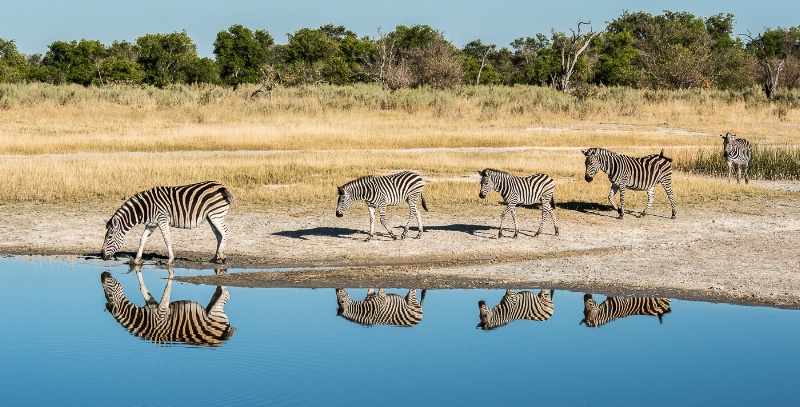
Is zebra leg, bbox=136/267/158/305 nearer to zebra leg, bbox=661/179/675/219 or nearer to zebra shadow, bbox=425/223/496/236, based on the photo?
zebra shadow, bbox=425/223/496/236

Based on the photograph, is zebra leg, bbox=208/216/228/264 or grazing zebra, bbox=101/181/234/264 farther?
zebra leg, bbox=208/216/228/264

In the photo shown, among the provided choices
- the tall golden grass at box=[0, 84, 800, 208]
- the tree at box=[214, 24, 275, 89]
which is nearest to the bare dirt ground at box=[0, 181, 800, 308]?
the tall golden grass at box=[0, 84, 800, 208]

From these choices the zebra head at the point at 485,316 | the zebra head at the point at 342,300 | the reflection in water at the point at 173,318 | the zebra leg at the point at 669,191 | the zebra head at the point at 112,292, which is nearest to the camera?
the reflection in water at the point at 173,318

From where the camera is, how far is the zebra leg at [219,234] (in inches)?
622

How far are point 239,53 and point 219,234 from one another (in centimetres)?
6152

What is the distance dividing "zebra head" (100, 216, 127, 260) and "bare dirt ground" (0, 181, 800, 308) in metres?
0.79

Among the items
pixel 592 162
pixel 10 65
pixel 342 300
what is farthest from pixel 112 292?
pixel 10 65

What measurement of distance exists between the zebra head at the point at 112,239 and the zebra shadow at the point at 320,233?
3.38 meters

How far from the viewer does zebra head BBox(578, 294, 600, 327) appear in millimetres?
12609

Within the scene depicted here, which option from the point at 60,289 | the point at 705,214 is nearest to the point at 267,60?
the point at 705,214

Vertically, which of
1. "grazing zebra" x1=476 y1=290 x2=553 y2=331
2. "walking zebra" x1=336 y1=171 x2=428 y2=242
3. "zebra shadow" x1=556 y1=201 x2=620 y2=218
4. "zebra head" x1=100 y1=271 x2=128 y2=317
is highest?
"walking zebra" x1=336 y1=171 x2=428 y2=242

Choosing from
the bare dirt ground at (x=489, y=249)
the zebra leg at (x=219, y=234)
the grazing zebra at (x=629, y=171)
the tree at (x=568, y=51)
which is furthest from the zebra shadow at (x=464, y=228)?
the tree at (x=568, y=51)

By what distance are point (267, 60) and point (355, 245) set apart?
2342 inches

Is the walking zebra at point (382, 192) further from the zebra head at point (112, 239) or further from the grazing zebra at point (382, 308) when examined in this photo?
the grazing zebra at point (382, 308)
